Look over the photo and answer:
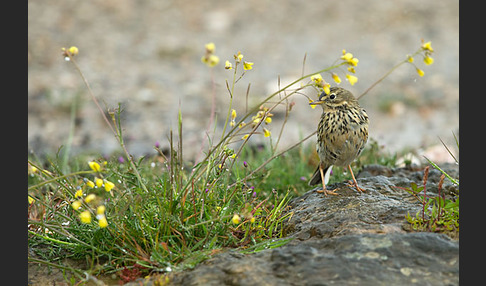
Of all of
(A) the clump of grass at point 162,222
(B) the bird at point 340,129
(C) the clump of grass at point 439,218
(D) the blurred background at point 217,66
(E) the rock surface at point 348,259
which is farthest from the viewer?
(D) the blurred background at point 217,66

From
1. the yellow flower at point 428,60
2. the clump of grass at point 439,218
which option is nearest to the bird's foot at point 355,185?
the clump of grass at point 439,218

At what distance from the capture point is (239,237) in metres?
4.23

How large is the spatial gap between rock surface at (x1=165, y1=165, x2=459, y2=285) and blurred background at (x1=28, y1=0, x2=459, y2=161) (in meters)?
3.51

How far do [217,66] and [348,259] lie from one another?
8722 mm

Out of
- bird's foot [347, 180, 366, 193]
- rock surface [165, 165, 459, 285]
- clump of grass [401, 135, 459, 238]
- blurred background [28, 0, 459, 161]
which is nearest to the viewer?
rock surface [165, 165, 459, 285]

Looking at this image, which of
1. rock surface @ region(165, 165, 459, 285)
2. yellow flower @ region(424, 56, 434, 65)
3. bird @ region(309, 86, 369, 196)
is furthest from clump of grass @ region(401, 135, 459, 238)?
bird @ region(309, 86, 369, 196)

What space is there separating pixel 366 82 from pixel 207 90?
9.77 feet

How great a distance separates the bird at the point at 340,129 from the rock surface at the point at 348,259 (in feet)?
3.42

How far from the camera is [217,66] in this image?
11.7 metres

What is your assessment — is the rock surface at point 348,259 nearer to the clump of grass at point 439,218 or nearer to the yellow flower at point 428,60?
the clump of grass at point 439,218

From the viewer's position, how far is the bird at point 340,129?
16.6ft

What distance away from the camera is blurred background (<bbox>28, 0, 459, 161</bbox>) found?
9.35m

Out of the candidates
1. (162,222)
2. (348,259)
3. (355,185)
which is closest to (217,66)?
(355,185)

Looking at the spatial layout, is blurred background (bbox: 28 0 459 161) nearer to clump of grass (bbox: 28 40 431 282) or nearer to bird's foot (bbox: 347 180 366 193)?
bird's foot (bbox: 347 180 366 193)
